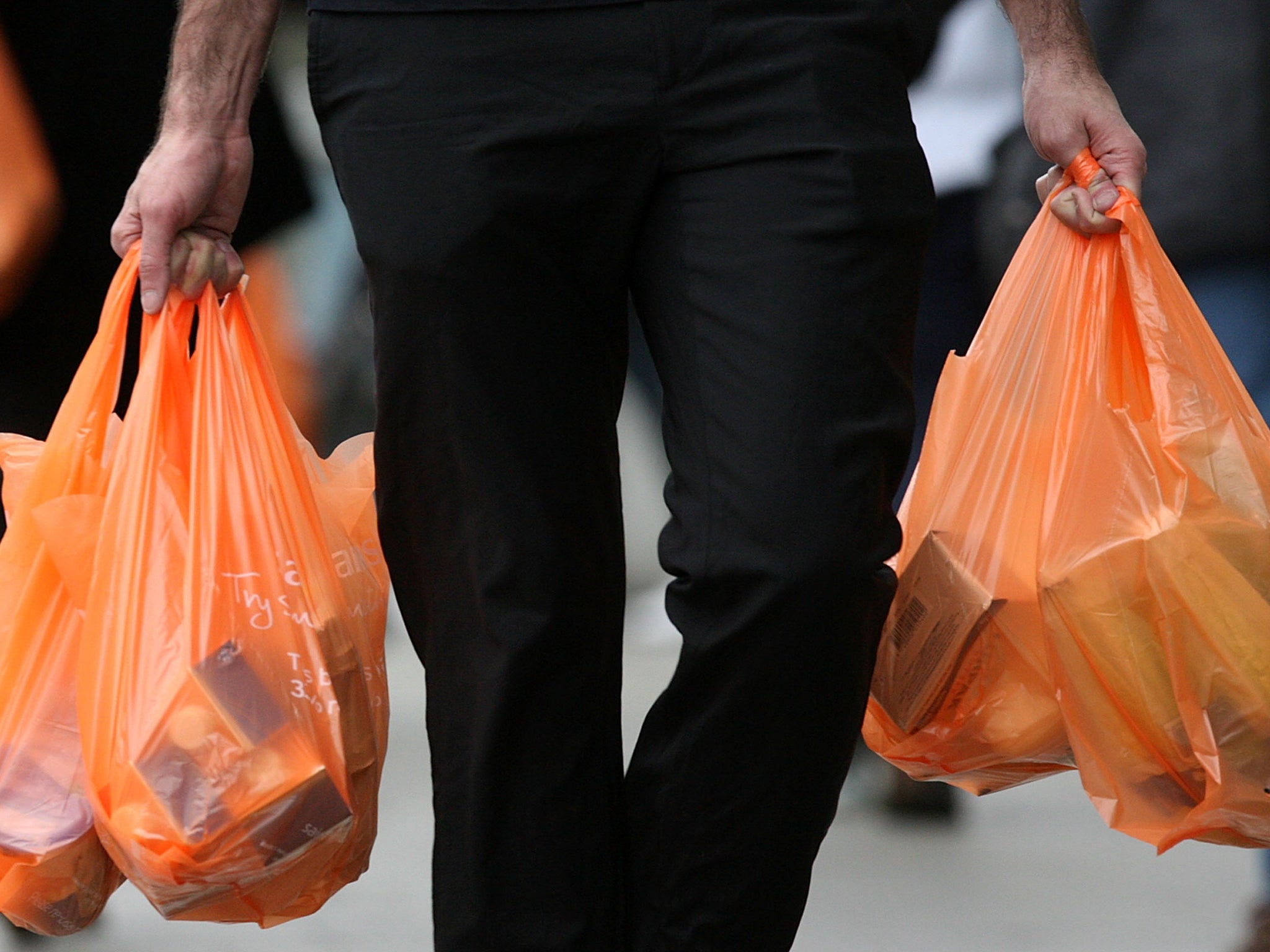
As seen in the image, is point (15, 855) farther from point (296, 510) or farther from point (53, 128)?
point (53, 128)

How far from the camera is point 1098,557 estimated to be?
1314mm

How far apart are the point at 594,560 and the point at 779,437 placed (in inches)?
8.1

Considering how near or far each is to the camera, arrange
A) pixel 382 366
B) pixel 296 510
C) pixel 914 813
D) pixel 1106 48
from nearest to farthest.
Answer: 1. pixel 382 366
2. pixel 296 510
3. pixel 1106 48
4. pixel 914 813

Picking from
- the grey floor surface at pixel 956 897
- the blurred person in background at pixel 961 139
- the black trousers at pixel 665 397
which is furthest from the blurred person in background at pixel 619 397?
the blurred person in background at pixel 961 139

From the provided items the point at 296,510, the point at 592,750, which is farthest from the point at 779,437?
the point at 296,510

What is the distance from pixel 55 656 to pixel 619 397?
0.54 meters

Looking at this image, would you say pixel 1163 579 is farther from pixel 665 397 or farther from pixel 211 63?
pixel 211 63

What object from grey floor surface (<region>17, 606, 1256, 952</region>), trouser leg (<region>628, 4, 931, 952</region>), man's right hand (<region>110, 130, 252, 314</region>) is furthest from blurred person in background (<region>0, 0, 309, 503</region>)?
trouser leg (<region>628, 4, 931, 952</region>)

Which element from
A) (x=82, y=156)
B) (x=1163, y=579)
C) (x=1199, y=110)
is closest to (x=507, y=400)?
(x=1163, y=579)

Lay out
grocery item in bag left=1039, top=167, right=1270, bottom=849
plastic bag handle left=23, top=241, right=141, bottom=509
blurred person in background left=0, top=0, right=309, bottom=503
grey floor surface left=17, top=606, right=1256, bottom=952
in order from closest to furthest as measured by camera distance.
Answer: grocery item in bag left=1039, top=167, right=1270, bottom=849, plastic bag handle left=23, top=241, right=141, bottom=509, grey floor surface left=17, top=606, right=1256, bottom=952, blurred person in background left=0, top=0, right=309, bottom=503

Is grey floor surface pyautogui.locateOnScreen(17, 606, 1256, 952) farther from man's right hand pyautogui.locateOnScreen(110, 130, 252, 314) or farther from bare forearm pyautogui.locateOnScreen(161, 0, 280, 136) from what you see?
bare forearm pyautogui.locateOnScreen(161, 0, 280, 136)

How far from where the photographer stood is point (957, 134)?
8.54 feet

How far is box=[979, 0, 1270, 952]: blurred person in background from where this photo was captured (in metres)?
1.97

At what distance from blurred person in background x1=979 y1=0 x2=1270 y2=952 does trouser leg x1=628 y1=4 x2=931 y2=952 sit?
3.11 ft
